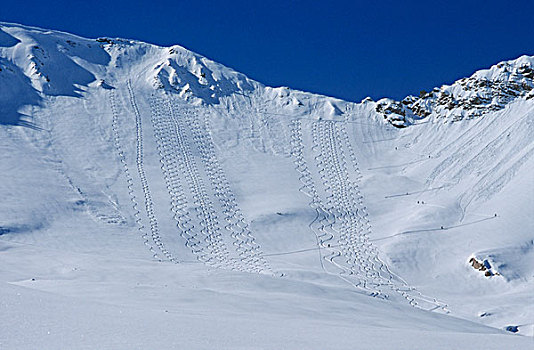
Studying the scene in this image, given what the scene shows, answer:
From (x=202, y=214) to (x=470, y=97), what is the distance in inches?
1137

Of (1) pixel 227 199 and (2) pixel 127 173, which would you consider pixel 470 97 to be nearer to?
(1) pixel 227 199

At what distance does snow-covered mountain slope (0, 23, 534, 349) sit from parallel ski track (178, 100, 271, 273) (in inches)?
6.6

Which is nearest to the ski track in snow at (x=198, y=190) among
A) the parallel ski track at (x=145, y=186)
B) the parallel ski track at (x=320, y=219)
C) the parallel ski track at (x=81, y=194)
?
Answer: the parallel ski track at (x=145, y=186)

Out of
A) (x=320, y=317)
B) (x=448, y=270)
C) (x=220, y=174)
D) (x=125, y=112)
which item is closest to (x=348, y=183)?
(x=220, y=174)

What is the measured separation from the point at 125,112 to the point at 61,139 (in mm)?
7099

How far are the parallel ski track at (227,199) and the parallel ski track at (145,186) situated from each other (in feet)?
12.2

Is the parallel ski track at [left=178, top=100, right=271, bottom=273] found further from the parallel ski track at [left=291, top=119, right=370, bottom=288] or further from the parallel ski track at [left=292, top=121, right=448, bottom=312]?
the parallel ski track at [left=292, top=121, right=448, bottom=312]

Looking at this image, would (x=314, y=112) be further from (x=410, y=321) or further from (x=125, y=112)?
(x=410, y=321)

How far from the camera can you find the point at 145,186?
117ft

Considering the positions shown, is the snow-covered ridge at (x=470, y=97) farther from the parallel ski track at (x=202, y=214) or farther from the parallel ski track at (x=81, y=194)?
the parallel ski track at (x=81, y=194)

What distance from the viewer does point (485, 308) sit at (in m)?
23.9

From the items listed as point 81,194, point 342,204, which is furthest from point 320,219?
point 81,194

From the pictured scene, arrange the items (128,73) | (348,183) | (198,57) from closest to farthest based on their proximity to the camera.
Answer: (348,183)
(128,73)
(198,57)

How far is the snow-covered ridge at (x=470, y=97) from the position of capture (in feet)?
160
